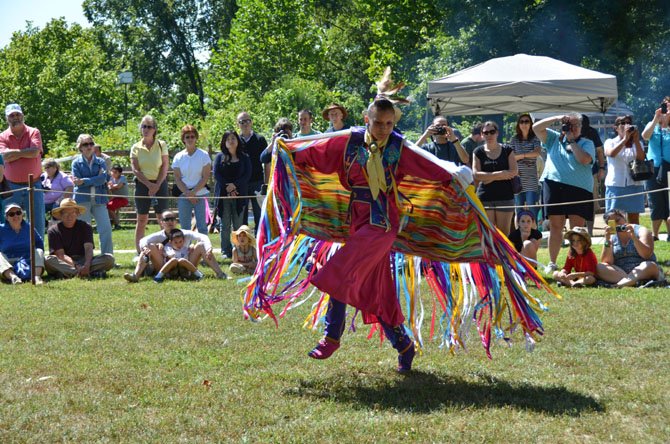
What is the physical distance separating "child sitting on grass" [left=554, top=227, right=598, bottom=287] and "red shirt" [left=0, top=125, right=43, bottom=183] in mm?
5639

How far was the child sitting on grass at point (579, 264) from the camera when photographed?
8906mm

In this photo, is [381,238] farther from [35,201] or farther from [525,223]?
[35,201]

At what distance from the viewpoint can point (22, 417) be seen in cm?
464

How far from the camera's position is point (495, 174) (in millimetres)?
9109

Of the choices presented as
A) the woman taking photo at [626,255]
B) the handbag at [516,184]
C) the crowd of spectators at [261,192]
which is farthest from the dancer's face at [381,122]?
the handbag at [516,184]

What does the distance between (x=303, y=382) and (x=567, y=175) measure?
16.8 feet

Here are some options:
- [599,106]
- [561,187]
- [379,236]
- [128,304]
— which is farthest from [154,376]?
[599,106]

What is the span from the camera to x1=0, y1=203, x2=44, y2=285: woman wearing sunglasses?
9828mm

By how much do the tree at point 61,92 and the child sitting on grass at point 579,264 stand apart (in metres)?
28.0

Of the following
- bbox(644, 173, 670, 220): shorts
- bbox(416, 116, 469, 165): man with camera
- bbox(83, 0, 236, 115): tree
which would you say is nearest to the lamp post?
bbox(83, 0, 236, 115): tree

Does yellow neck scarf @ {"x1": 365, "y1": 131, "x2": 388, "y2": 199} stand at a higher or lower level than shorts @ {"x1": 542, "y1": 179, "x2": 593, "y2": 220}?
higher

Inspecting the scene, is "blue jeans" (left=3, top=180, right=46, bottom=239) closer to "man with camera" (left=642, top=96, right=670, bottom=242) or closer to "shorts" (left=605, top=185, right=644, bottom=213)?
"shorts" (left=605, top=185, right=644, bottom=213)

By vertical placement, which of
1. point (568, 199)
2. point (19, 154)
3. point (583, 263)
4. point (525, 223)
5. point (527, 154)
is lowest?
point (583, 263)

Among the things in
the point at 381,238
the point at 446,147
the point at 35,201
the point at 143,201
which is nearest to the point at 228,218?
the point at 143,201
